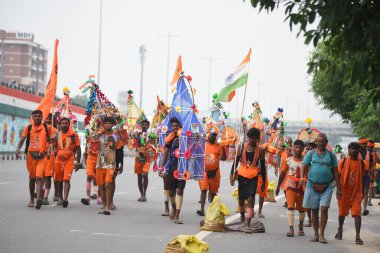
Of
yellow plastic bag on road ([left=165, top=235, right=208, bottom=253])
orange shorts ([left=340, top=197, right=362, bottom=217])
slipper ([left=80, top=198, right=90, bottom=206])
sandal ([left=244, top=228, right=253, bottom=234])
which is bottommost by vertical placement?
sandal ([left=244, top=228, right=253, bottom=234])

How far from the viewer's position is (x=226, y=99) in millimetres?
15070

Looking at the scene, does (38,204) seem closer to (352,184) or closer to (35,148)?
(35,148)

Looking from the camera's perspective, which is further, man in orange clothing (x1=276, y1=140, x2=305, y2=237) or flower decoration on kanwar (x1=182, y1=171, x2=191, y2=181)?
flower decoration on kanwar (x1=182, y1=171, x2=191, y2=181)

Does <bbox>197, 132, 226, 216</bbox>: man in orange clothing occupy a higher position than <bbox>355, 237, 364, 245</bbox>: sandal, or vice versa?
<bbox>197, 132, 226, 216</bbox>: man in orange clothing

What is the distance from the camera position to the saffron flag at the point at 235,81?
14884 millimetres

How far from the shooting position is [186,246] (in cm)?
955

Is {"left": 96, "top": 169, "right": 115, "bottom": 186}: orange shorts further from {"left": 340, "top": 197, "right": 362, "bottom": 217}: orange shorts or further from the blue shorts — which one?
{"left": 340, "top": 197, "right": 362, "bottom": 217}: orange shorts

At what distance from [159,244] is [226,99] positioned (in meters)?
4.57

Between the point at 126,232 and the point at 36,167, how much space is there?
3684 mm

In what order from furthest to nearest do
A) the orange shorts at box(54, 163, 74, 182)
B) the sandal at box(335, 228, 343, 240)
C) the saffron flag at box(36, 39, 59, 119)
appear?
the saffron flag at box(36, 39, 59, 119) → the orange shorts at box(54, 163, 74, 182) → the sandal at box(335, 228, 343, 240)

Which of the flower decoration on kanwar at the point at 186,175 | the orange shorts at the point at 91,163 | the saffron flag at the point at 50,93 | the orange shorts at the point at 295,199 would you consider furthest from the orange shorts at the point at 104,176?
the orange shorts at the point at 295,199

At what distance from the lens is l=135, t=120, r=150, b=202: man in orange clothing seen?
61.0ft

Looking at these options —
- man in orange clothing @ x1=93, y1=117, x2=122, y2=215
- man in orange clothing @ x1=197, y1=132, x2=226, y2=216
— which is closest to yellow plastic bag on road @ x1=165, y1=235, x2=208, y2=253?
man in orange clothing @ x1=93, y1=117, x2=122, y2=215

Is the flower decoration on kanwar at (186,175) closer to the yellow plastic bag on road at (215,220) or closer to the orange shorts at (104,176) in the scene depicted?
the yellow plastic bag on road at (215,220)
